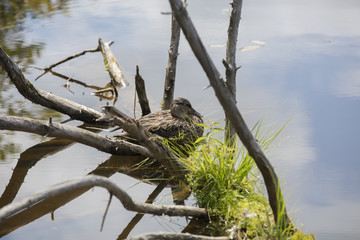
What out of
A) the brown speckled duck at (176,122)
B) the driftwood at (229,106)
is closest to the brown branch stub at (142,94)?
the brown speckled duck at (176,122)

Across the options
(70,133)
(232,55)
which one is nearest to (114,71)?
(70,133)

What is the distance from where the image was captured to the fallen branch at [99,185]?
2744mm

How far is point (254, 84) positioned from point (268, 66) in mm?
697

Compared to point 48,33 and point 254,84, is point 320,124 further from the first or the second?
point 48,33

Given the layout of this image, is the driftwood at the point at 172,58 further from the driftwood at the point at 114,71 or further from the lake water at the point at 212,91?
the driftwood at the point at 114,71

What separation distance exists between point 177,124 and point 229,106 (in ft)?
7.01

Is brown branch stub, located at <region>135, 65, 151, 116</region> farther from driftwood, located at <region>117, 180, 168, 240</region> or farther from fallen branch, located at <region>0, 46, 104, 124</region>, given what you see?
driftwood, located at <region>117, 180, 168, 240</region>

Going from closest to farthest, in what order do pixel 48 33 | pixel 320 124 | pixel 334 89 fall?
pixel 320 124
pixel 334 89
pixel 48 33

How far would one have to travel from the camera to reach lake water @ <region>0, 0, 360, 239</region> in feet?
14.3

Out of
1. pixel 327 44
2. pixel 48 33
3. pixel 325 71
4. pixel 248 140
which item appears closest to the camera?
pixel 248 140

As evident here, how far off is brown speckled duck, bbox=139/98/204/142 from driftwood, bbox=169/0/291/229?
174 centimetres

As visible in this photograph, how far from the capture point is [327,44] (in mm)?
8086

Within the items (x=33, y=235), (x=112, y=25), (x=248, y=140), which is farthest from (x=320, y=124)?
(x=112, y=25)

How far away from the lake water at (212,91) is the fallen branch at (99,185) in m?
0.20
